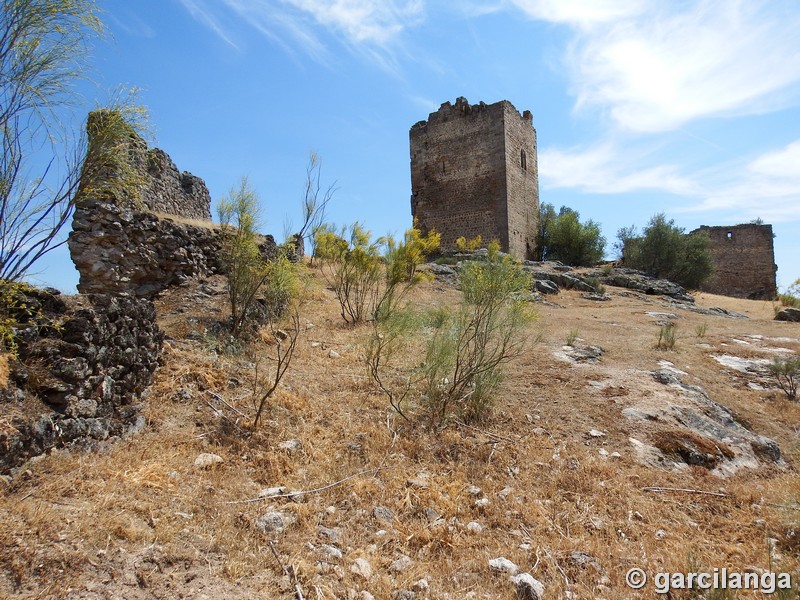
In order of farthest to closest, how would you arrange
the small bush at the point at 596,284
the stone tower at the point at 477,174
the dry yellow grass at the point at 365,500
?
the stone tower at the point at 477,174
the small bush at the point at 596,284
the dry yellow grass at the point at 365,500

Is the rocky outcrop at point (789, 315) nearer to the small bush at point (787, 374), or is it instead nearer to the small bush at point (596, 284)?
the small bush at point (596, 284)

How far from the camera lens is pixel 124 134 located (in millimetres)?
4086

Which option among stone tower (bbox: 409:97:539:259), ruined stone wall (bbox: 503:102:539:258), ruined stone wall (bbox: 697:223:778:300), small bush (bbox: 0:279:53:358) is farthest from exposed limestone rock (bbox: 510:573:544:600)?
ruined stone wall (bbox: 697:223:778:300)

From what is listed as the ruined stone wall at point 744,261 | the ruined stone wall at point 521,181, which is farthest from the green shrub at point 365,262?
the ruined stone wall at point 744,261

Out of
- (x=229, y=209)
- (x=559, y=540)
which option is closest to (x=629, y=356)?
(x=559, y=540)

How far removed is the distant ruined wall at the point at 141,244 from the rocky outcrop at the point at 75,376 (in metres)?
1.87

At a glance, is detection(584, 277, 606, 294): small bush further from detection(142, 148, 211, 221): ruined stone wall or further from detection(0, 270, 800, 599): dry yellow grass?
detection(142, 148, 211, 221): ruined stone wall

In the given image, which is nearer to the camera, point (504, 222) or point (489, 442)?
point (489, 442)

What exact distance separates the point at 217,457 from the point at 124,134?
114 inches

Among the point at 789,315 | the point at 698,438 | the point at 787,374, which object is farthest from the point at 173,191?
the point at 789,315

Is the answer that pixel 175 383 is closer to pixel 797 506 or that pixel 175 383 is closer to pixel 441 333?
pixel 441 333

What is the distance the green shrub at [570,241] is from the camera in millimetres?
22672

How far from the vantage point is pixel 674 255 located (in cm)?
2383

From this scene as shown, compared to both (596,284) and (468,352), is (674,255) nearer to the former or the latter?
(596,284)
